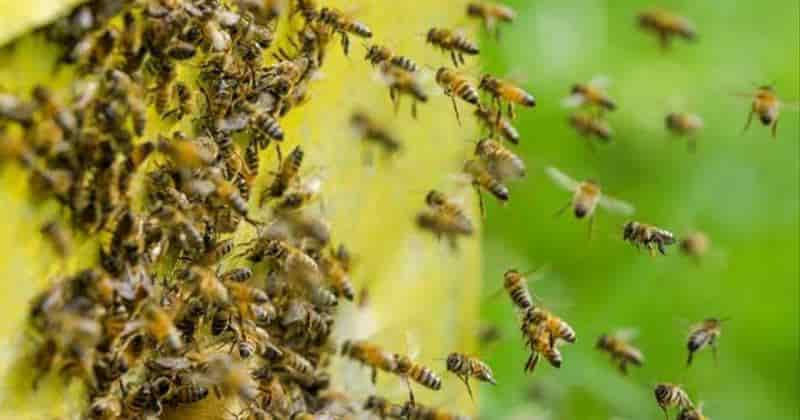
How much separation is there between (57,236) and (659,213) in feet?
10.4

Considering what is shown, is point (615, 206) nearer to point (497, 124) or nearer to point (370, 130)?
point (497, 124)

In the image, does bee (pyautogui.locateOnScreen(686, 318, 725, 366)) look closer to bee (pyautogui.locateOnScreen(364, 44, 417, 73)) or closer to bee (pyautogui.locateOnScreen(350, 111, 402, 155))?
bee (pyautogui.locateOnScreen(350, 111, 402, 155))

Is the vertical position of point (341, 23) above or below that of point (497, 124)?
below

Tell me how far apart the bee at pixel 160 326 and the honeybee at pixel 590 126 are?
7.62 feet

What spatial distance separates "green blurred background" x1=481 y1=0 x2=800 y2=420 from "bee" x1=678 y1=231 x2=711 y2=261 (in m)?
0.07

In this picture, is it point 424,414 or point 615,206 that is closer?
point 424,414

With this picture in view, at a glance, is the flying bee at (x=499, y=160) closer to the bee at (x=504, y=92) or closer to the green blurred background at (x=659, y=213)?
the bee at (x=504, y=92)

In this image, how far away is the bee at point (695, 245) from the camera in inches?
201

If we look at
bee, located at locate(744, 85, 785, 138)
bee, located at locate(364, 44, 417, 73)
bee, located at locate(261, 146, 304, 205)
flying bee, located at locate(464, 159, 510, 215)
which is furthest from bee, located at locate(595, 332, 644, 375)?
bee, located at locate(261, 146, 304, 205)

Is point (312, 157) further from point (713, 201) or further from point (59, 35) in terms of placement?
point (713, 201)

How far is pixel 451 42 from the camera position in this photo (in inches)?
143

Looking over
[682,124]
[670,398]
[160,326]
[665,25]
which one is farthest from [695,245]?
[160,326]

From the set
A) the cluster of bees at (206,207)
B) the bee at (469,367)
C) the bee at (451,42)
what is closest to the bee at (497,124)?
the cluster of bees at (206,207)

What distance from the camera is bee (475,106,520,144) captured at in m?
Result: 3.68
